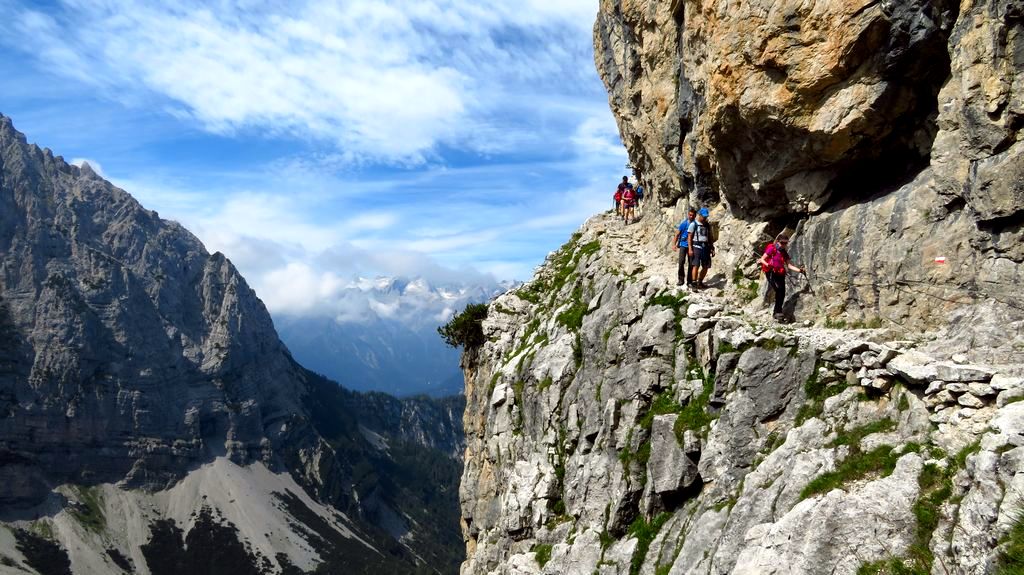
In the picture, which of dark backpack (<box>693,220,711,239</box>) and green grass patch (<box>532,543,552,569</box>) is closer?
green grass patch (<box>532,543,552,569</box>)

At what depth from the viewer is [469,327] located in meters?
45.8

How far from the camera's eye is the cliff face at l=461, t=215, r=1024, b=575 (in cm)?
1121

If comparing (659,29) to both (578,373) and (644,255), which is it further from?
(578,373)

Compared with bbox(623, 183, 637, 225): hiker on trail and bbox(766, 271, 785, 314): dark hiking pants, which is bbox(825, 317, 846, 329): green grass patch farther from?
bbox(623, 183, 637, 225): hiker on trail

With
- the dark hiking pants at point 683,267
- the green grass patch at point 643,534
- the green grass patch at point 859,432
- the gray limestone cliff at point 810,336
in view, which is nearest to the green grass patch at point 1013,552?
the gray limestone cliff at point 810,336

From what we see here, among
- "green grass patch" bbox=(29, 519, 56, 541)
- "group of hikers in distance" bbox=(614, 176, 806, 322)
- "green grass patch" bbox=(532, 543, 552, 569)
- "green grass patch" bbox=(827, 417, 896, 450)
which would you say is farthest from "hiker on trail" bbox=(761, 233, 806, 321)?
"green grass patch" bbox=(29, 519, 56, 541)

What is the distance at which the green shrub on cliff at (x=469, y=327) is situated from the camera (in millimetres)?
45781

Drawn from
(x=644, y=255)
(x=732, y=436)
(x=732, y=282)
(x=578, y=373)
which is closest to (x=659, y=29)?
(x=644, y=255)

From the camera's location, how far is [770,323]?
65.2 feet

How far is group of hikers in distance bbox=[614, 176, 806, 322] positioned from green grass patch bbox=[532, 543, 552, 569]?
1193 centimetres

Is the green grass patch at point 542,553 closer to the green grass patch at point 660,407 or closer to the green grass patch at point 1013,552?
the green grass patch at point 660,407

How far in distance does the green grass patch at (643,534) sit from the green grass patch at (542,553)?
5.31 meters

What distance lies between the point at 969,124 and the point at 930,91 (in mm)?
3126

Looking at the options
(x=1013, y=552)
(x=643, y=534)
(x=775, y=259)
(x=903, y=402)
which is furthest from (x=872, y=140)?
(x=643, y=534)
